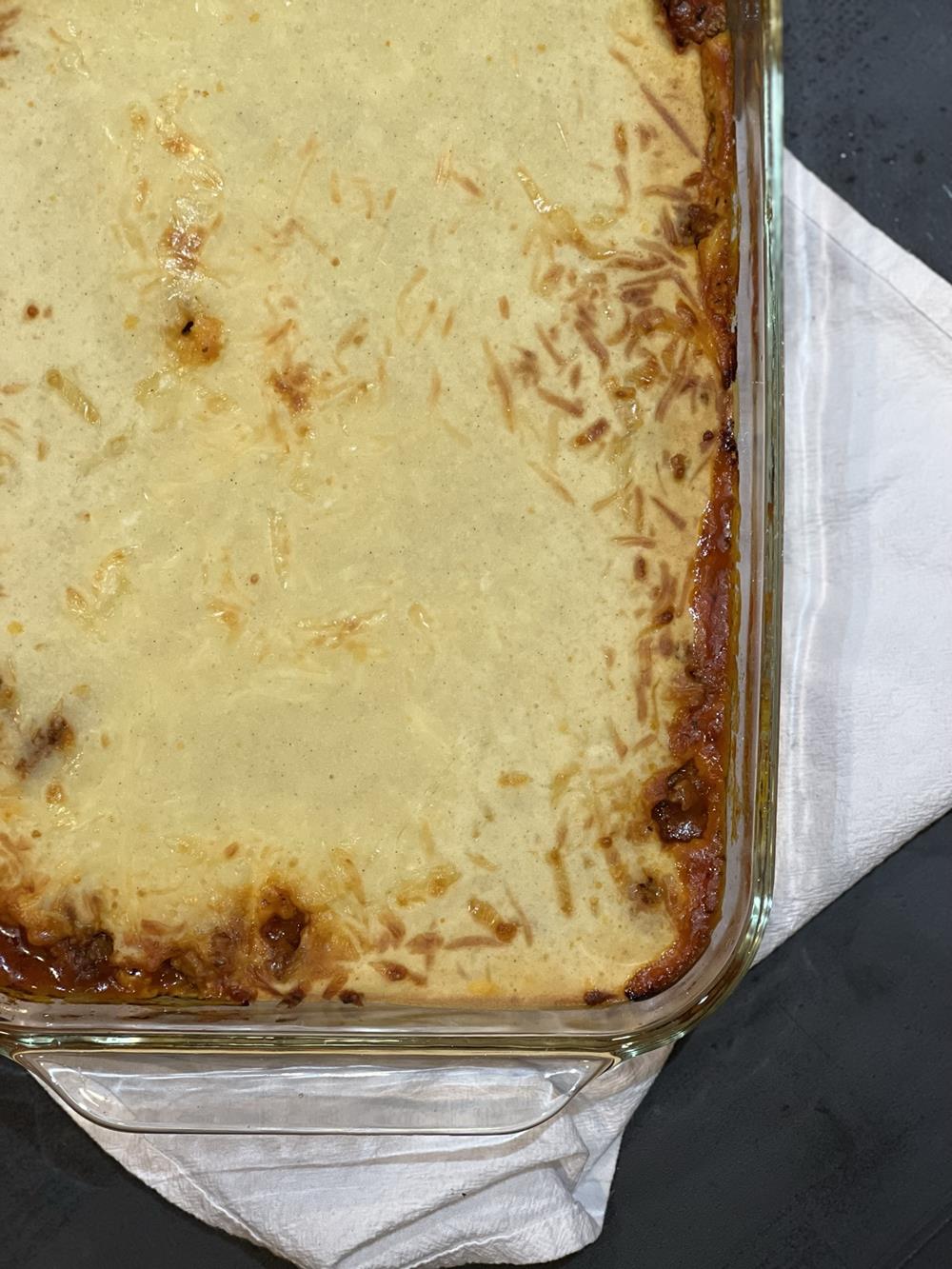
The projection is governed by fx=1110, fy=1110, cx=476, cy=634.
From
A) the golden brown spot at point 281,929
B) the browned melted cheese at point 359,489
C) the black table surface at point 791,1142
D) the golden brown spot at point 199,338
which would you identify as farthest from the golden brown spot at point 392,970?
the golden brown spot at point 199,338

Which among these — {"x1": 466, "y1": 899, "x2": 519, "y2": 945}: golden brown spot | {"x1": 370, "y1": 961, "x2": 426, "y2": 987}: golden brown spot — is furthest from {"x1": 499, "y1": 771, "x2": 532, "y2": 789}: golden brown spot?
{"x1": 370, "y1": 961, "x2": 426, "y2": 987}: golden brown spot

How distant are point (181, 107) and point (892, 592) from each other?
136 cm

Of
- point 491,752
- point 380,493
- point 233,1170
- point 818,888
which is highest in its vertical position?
point 380,493

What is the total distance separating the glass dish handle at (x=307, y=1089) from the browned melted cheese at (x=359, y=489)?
0.49 ft

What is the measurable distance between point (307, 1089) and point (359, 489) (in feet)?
3.17

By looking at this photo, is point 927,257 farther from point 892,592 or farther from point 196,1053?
point 196,1053

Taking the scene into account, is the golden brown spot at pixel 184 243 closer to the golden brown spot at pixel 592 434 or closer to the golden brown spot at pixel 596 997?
the golden brown spot at pixel 592 434

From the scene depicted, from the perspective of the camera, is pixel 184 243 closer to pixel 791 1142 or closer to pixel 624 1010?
pixel 624 1010

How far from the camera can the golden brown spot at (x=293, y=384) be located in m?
1.63

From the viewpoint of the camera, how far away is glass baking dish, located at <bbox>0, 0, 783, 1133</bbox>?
5.38ft

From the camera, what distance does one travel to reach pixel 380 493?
1.65 meters

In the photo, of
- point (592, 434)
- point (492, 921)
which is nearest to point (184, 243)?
point (592, 434)

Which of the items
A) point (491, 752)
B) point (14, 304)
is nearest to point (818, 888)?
point (491, 752)

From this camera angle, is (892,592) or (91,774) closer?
(91,774)
